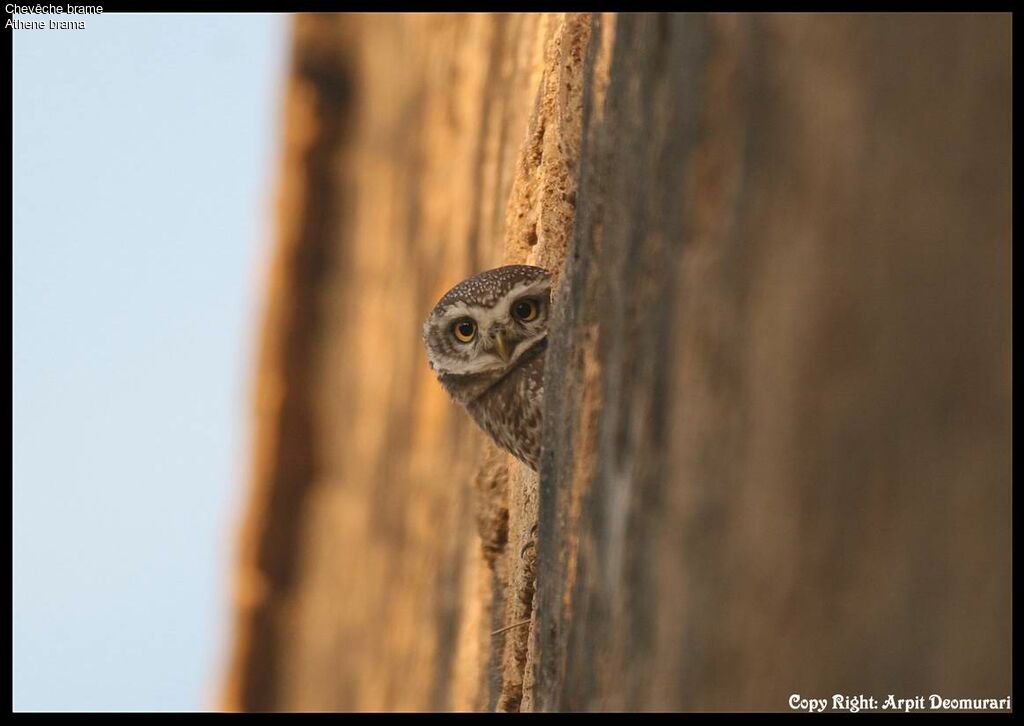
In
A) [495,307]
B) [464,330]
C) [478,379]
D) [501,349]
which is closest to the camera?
[495,307]

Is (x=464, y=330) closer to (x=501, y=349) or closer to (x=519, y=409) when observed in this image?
(x=501, y=349)

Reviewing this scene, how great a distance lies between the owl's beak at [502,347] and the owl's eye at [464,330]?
0.21 m

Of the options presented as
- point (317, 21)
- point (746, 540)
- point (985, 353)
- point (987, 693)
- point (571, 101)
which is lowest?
point (987, 693)

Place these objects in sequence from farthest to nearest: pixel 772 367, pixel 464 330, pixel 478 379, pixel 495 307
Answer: pixel 464 330 → pixel 478 379 → pixel 495 307 → pixel 772 367

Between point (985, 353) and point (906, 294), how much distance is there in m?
0.12

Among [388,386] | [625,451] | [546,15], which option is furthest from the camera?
[388,386]

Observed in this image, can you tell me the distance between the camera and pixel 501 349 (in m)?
4.75

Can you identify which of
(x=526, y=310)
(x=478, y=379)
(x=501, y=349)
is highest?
(x=526, y=310)

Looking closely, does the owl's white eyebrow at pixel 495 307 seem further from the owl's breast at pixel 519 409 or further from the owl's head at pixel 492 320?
the owl's breast at pixel 519 409

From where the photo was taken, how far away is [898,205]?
1733mm

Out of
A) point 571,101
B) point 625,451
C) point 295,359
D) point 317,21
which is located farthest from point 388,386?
point 625,451

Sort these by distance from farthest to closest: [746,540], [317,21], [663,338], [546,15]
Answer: [317,21], [546,15], [663,338], [746,540]

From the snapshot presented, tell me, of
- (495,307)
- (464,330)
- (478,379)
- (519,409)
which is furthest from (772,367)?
(464,330)

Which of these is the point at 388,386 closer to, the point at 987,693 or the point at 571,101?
the point at 571,101
